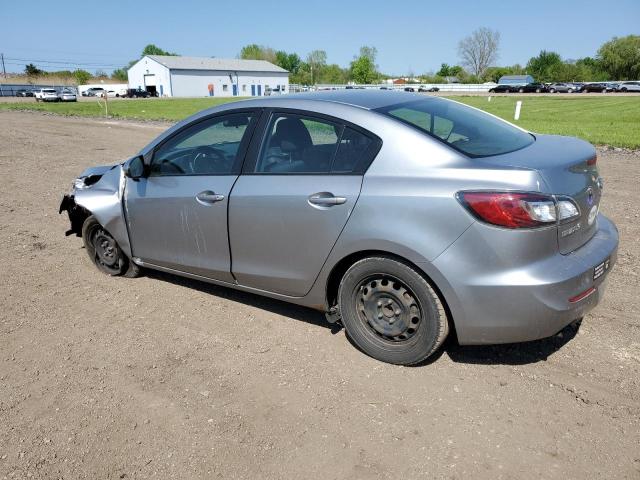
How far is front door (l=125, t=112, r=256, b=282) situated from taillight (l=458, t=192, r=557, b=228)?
1.85 meters

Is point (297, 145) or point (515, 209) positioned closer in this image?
point (515, 209)

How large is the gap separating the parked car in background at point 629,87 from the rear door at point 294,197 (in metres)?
75.1

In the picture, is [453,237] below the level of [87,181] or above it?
above

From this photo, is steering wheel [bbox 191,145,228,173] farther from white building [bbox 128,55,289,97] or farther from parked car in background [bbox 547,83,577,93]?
white building [bbox 128,55,289,97]

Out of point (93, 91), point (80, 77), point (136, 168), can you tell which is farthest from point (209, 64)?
point (136, 168)

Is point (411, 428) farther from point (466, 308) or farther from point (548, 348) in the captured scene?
point (548, 348)

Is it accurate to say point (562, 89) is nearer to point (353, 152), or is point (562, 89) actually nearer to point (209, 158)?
point (209, 158)

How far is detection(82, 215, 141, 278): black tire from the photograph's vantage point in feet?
16.8

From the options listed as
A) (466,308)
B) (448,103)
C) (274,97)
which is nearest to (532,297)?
(466,308)

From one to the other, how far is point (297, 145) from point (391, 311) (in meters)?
1.35

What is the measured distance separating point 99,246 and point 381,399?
345 cm

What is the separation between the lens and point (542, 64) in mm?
114188

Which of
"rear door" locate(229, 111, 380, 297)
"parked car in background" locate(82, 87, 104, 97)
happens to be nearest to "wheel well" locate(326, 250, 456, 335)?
"rear door" locate(229, 111, 380, 297)

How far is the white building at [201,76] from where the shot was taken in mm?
88938
